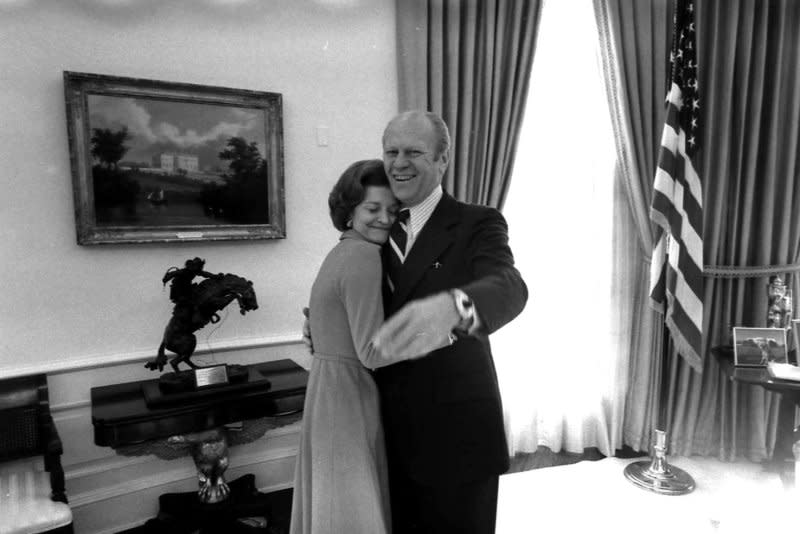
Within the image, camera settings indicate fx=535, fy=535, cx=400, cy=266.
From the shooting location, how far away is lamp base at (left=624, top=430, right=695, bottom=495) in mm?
3164

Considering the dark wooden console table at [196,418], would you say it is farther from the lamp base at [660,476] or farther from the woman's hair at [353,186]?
the lamp base at [660,476]

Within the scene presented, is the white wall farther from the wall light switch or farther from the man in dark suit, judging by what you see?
the man in dark suit

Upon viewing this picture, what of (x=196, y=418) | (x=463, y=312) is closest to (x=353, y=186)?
(x=463, y=312)

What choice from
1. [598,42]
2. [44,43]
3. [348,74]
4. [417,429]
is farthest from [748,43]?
[44,43]

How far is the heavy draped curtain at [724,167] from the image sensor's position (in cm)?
336

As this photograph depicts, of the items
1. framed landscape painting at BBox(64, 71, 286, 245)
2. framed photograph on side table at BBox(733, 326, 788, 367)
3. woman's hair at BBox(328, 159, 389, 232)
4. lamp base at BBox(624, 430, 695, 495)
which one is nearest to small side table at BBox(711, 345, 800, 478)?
framed photograph on side table at BBox(733, 326, 788, 367)

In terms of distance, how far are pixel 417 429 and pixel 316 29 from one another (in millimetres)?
2388

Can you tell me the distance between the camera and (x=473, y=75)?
127 inches

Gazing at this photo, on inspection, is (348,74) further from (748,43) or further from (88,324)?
(748,43)

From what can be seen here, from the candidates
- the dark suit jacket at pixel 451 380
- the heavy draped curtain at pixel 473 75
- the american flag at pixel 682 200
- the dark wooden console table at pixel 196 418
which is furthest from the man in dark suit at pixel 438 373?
the american flag at pixel 682 200

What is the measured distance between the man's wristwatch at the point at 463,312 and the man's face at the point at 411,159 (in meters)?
0.62

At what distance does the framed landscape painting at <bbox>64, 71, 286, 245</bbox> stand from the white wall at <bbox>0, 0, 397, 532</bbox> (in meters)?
0.08

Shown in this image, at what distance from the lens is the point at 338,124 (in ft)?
10.3

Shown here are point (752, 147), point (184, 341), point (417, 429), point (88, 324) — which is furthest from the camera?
point (752, 147)
